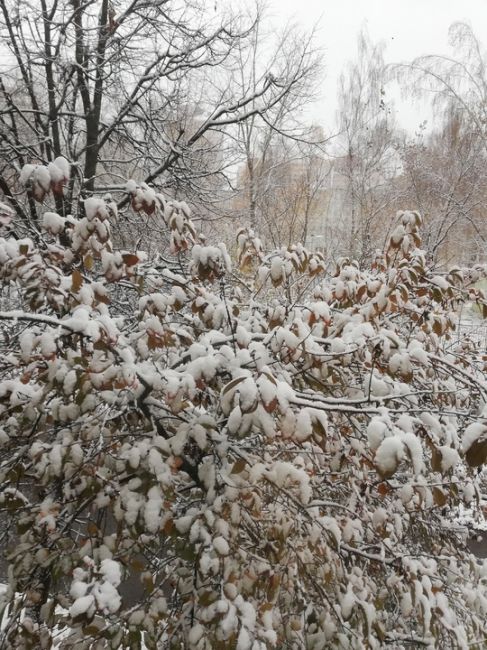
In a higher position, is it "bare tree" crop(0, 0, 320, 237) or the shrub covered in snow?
"bare tree" crop(0, 0, 320, 237)

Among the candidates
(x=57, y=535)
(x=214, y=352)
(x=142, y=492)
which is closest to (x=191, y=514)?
(x=142, y=492)

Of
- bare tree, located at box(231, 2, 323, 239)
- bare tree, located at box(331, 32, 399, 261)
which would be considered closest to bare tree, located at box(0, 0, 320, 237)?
bare tree, located at box(231, 2, 323, 239)

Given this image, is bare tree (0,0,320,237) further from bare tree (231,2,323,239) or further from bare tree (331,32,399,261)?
bare tree (331,32,399,261)

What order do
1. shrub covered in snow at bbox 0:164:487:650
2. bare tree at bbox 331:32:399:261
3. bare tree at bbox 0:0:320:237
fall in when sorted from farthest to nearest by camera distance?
bare tree at bbox 331:32:399:261, bare tree at bbox 0:0:320:237, shrub covered in snow at bbox 0:164:487:650

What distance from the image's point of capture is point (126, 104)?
471 centimetres

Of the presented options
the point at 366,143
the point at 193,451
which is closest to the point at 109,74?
the point at 193,451

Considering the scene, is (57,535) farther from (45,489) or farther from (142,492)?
(45,489)

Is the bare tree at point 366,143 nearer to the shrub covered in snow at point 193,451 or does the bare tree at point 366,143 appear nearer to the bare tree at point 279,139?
the bare tree at point 279,139

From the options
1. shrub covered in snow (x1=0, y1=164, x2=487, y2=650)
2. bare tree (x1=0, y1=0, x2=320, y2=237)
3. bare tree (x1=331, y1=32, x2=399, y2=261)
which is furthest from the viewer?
bare tree (x1=331, y1=32, x2=399, y2=261)

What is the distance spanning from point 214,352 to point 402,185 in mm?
11583

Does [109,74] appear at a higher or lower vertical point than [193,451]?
higher

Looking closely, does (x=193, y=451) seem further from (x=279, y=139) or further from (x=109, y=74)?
(x=279, y=139)

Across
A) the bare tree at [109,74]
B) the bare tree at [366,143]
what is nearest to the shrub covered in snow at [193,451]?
the bare tree at [109,74]

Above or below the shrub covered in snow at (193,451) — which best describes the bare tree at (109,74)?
above
